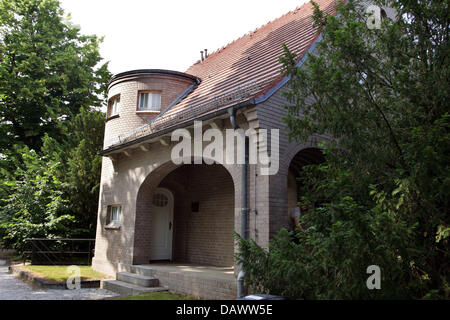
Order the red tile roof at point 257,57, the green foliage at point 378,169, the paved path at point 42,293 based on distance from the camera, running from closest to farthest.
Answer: the green foliage at point 378,169 < the paved path at point 42,293 < the red tile roof at point 257,57

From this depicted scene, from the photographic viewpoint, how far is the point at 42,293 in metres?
8.77

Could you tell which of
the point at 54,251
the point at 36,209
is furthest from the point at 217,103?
the point at 36,209

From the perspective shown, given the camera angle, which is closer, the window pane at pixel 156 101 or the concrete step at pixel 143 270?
the concrete step at pixel 143 270

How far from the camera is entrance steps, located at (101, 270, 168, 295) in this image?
8.59m

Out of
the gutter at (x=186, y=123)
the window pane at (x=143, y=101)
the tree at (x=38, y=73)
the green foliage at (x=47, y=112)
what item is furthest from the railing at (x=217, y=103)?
the tree at (x=38, y=73)

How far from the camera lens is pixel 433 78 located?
411 centimetres

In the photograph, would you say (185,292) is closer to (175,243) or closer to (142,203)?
(142,203)

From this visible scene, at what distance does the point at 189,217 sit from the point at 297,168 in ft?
14.1

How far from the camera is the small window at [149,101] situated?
12344 mm

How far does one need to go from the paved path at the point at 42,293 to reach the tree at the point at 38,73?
13353 millimetres

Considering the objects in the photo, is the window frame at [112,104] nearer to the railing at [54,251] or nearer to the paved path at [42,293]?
the railing at [54,251]

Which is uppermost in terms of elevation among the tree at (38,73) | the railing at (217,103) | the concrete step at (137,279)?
the tree at (38,73)

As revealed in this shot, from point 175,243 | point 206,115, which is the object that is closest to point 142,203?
point 175,243

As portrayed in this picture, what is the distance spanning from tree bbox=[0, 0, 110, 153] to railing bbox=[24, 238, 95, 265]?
31.6 feet
